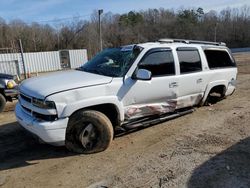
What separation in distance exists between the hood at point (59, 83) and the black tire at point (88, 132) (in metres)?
0.46

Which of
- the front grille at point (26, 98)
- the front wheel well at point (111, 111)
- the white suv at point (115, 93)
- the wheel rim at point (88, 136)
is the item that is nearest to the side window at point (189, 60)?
the white suv at point (115, 93)

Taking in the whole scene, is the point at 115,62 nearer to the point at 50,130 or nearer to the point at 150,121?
the point at 150,121

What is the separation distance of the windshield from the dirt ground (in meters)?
1.27

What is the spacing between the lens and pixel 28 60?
108 feet

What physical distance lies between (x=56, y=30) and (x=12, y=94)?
52.8 meters

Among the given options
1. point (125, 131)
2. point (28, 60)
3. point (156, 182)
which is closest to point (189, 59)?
point (125, 131)

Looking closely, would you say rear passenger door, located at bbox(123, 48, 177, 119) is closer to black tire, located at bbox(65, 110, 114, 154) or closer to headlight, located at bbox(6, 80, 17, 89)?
black tire, located at bbox(65, 110, 114, 154)

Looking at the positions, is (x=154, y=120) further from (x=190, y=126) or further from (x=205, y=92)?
(x=205, y=92)

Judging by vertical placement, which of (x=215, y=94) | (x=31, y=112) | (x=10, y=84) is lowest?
(x=215, y=94)

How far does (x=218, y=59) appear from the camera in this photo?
7852mm

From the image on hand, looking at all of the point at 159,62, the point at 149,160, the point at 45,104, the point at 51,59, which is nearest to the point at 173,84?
the point at 159,62

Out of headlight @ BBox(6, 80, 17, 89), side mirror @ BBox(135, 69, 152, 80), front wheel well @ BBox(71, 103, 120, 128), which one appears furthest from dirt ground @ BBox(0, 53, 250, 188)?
headlight @ BBox(6, 80, 17, 89)

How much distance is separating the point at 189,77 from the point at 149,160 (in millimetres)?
2556

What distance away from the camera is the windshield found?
5.70m
